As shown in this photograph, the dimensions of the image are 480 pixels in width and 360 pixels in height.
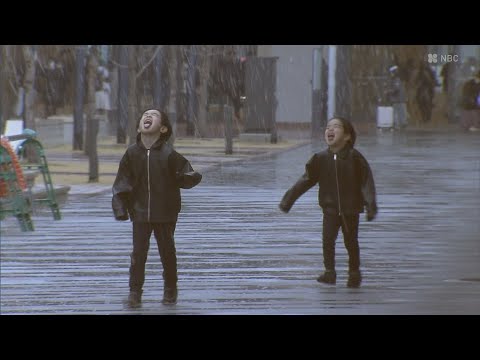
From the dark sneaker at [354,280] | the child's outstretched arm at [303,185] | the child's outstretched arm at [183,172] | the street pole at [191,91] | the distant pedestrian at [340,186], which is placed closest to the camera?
the child's outstretched arm at [183,172]

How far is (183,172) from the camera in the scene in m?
6.28

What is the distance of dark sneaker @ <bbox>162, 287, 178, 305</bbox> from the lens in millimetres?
7016

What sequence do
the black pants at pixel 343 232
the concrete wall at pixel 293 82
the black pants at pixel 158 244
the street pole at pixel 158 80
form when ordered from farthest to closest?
the concrete wall at pixel 293 82
the street pole at pixel 158 80
the black pants at pixel 343 232
the black pants at pixel 158 244

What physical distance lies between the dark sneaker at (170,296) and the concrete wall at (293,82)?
26.2 m

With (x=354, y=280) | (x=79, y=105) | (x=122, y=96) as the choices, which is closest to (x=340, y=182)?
(x=354, y=280)

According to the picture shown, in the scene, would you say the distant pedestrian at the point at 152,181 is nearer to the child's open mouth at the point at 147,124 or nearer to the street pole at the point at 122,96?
the child's open mouth at the point at 147,124

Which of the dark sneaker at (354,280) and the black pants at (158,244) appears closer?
the black pants at (158,244)

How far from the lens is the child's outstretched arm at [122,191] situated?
6.31 m

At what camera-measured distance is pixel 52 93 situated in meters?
28.2

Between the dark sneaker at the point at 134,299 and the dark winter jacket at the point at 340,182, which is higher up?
the dark winter jacket at the point at 340,182

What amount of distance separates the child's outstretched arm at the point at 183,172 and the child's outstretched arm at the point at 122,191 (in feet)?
0.77

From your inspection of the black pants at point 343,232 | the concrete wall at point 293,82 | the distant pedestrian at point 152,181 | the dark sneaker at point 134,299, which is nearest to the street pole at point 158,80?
the concrete wall at point 293,82

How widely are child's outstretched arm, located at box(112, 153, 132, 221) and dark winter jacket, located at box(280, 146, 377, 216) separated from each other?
0.92 meters

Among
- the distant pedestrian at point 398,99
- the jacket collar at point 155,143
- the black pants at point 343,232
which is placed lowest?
the distant pedestrian at point 398,99
